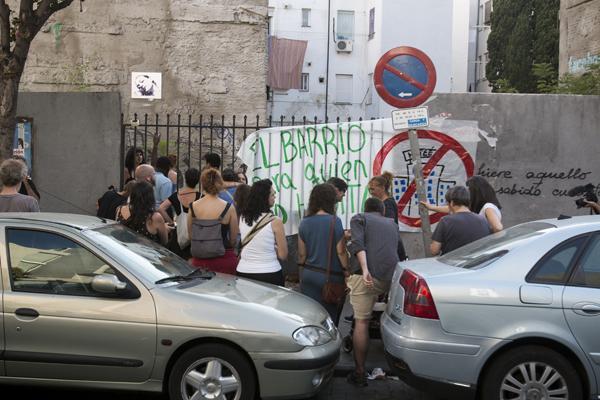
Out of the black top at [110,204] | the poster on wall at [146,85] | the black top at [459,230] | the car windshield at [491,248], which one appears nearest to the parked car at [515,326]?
the car windshield at [491,248]

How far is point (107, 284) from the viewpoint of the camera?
5.11 m

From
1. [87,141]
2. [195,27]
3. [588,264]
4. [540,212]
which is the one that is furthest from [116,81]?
[588,264]

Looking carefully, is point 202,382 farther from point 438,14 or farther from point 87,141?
point 438,14

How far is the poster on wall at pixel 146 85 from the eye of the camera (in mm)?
14750

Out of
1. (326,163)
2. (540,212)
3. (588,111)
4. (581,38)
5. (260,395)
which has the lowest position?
(260,395)

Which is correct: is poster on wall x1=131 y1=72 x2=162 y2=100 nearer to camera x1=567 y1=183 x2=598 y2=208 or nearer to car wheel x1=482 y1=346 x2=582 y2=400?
camera x1=567 y1=183 x2=598 y2=208

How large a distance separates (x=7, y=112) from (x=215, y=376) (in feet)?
16.8

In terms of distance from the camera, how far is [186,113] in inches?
593

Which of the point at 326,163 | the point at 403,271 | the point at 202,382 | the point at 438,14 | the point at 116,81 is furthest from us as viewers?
the point at 438,14

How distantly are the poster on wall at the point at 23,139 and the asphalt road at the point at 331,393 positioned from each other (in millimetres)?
5045

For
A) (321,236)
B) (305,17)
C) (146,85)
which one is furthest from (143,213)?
(305,17)

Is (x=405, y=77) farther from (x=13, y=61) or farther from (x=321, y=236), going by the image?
(x=13, y=61)

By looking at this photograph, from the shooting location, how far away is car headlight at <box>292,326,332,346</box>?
514 cm

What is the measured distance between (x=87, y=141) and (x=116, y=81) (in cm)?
503
